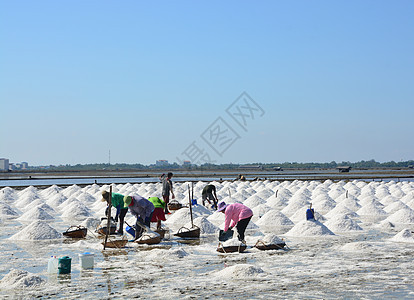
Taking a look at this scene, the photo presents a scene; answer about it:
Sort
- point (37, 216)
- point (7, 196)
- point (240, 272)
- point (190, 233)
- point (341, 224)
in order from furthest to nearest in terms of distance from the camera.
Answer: point (7, 196), point (37, 216), point (341, 224), point (190, 233), point (240, 272)

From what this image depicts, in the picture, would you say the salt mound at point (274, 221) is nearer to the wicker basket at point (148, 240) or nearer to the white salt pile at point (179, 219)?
the white salt pile at point (179, 219)

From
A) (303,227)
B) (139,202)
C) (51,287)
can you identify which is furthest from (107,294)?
(303,227)

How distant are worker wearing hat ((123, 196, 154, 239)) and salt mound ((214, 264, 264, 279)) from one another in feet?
9.98

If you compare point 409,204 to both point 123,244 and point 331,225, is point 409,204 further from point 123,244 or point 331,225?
point 123,244

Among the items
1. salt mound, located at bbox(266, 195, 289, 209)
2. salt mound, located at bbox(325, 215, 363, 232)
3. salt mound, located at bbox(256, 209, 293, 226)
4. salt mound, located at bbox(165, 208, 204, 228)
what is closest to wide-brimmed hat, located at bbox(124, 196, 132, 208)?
salt mound, located at bbox(165, 208, 204, 228)

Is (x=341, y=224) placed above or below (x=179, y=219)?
below

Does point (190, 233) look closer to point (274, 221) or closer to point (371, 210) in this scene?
point (274, 221)

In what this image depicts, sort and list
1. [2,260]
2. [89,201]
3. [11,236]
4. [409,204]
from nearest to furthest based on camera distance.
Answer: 1. [2,260]
2. [11,236]
3. [409,204]
4. [89,201]

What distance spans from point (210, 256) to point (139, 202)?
Result: 6.17ft

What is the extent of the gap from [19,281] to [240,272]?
2789 millimetres

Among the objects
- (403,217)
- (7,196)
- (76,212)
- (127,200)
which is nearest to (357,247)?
(127,200)

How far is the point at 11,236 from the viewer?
10.9 metres

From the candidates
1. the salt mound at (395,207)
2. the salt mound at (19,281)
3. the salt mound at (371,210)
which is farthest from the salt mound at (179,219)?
the salt mound at (395,207)

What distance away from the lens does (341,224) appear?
40.8ft
